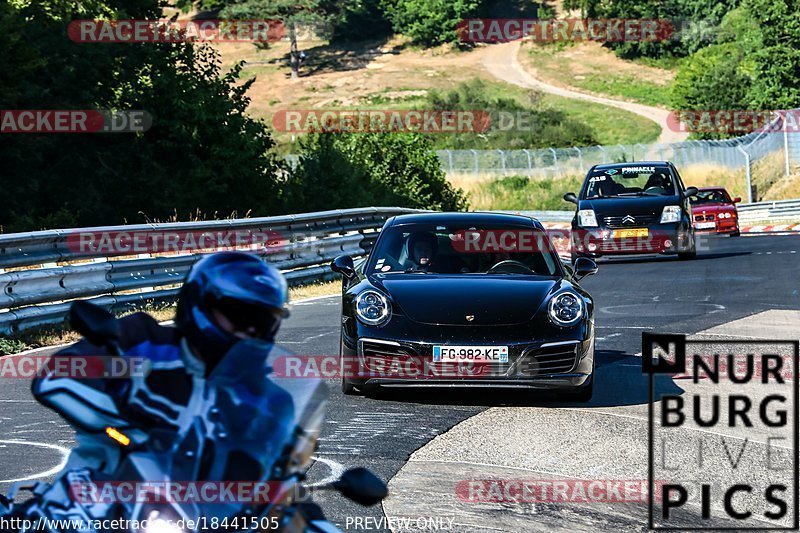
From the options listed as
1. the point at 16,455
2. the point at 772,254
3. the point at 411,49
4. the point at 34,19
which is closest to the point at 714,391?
the point at 16,455

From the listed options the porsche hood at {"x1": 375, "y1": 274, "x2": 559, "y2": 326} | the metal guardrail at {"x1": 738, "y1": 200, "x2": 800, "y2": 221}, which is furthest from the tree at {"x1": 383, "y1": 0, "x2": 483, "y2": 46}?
the porsche hood at {"x1": 375, "y1": 274, "x2": 559, "y2": 326}

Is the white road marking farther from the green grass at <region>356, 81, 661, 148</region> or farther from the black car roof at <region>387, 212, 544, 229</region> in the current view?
the green grass at <region>356, 81, 661, 148</region>

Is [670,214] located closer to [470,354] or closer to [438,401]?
[438,401]

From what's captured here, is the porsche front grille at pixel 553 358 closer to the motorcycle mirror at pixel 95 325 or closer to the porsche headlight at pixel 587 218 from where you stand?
the motorcycle mirror at pixel 95 325

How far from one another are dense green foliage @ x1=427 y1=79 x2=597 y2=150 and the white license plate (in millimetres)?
64362

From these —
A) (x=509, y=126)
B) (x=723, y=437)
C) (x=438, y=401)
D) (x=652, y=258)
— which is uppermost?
(x=723, y=437)

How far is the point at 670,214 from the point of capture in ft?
75.9

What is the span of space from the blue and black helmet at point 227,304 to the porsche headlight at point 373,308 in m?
5.79

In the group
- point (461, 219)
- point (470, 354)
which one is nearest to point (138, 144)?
point (461, 219)

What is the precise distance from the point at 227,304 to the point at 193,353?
0.15 meters

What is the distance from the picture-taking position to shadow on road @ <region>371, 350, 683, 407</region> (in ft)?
→ 30.4

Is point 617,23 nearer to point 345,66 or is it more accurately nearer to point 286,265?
point 345,66

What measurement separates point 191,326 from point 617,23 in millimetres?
107175

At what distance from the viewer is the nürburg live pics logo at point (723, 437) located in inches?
247
